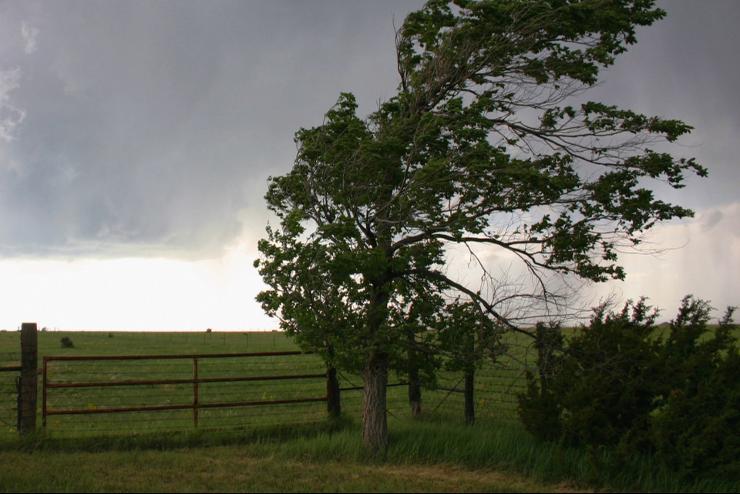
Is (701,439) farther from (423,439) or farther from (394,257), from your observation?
(394,257)

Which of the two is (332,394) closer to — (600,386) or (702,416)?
(600,386)

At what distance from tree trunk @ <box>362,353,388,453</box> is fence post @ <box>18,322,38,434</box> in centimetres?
765

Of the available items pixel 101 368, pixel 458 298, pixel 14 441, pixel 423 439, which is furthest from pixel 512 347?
pixel 101 368

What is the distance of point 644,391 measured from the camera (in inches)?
537

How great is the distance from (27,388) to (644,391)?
13.5 m

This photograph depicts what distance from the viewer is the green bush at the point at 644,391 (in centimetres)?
1259

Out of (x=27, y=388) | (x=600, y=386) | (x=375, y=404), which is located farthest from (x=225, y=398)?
(x=600, y=386)


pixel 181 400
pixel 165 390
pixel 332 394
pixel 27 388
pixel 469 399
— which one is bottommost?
pixel 181 400

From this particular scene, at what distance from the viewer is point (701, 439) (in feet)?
40.6

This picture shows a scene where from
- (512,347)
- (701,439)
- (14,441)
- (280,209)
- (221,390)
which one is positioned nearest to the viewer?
(701,439)

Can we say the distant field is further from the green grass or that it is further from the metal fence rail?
the green grass

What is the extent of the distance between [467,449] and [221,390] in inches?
594

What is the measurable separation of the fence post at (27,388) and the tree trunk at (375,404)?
7653 mm

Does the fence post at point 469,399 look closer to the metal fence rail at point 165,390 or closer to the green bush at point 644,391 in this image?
the green bush at point 644,391
